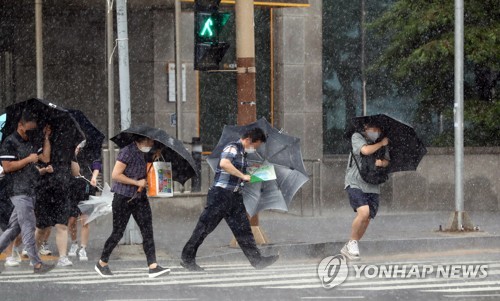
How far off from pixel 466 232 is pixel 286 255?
328 centimetres

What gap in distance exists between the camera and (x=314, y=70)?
23.3 metres

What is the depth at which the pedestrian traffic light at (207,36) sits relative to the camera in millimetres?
15383

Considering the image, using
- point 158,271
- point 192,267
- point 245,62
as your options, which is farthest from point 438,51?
point 158,271

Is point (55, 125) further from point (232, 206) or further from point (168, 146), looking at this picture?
point (232, 206)

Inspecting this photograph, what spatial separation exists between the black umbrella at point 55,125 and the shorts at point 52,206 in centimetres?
38

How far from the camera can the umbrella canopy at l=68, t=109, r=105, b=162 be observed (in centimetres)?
1533

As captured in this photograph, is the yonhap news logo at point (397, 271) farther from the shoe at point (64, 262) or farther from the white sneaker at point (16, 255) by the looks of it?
the white sneaker at point (16, 255)

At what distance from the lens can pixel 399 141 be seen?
15.0 metres

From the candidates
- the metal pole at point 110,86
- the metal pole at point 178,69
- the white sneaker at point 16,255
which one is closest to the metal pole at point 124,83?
the white sneaker at point 16,255

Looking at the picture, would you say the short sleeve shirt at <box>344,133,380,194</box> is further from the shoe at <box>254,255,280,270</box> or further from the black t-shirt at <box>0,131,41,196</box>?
the black t-shirt at <box>0,131,41,196</box>

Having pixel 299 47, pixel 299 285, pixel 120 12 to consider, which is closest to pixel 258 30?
pixel 299 47

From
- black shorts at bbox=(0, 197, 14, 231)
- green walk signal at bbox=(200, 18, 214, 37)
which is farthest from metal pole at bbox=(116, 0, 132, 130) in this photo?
black shorts at bbox=(0, 197, 14, 231)

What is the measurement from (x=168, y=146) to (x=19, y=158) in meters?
1.73

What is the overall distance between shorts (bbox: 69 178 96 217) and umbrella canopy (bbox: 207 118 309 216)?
1649 millimetres
